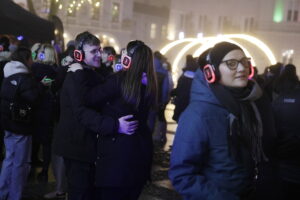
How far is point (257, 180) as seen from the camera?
3020 millimetres

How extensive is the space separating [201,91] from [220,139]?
32 cm

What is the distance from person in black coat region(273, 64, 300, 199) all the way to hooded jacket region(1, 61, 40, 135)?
3.00m

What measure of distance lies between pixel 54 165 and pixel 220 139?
4.09 meters

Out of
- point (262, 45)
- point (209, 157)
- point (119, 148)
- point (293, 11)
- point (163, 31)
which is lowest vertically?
point (119, 148)

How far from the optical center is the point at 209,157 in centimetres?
295

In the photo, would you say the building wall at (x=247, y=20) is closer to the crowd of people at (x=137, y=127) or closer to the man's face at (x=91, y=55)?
the crowd of people at (x=137, y=127)

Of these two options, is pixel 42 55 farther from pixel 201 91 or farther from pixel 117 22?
pixel 117 22

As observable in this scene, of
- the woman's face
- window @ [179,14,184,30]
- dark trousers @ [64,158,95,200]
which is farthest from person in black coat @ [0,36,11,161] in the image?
window @ [179,14,184,30]

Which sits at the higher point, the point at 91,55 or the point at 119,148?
the point at 91,55

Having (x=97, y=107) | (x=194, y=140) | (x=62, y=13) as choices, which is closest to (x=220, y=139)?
(x=194, y=140)

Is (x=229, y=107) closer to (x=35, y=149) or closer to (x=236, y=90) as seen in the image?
(x=236, y=90)

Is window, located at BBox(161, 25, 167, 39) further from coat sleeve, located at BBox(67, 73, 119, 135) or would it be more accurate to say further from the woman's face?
the woman's face

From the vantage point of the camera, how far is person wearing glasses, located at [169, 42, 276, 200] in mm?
2887

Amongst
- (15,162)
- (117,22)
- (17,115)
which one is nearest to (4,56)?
(17,115)
